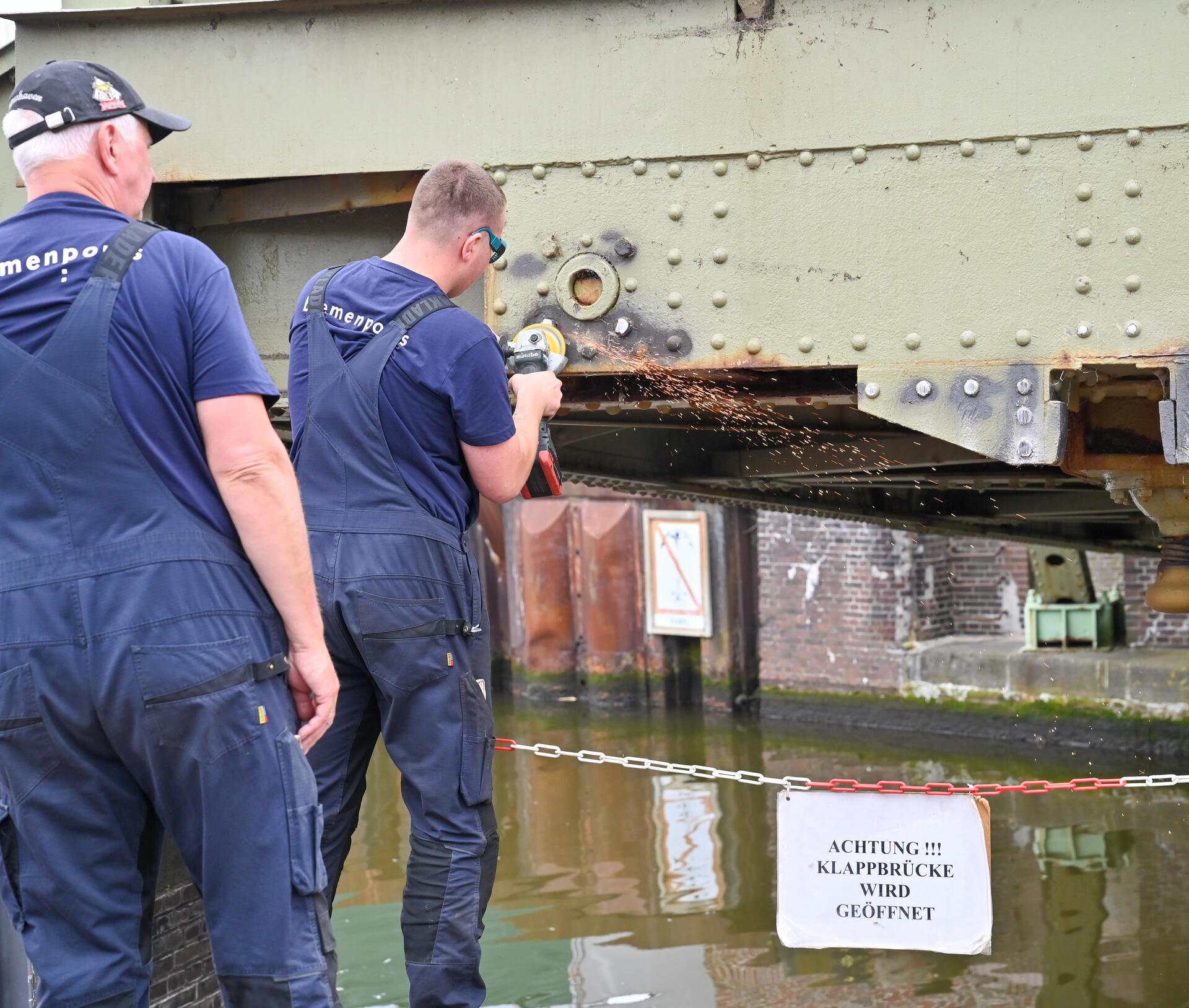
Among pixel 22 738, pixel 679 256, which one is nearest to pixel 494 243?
pixel 679 256

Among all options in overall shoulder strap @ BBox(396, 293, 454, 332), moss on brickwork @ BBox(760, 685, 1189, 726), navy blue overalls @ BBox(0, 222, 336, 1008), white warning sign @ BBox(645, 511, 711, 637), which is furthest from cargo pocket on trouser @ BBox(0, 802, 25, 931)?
white warning sign @ BBox(645, 511, 711, 637)

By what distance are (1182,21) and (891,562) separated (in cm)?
1260

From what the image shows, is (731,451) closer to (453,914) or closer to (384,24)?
(384,24)

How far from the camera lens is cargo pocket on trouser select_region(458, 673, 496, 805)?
336cm

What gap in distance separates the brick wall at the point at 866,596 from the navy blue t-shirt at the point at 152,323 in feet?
44.7

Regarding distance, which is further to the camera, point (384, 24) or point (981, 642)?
point (981, 642)

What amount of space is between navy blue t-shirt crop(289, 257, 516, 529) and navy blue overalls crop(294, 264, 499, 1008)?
0.10 feet

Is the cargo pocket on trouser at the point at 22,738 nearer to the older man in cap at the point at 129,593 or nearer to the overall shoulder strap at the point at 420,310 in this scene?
the older man in cap at the point at 129,593

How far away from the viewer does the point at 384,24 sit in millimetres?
3953

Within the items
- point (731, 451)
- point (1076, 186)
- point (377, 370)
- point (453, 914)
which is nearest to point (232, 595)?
point (377, 370)

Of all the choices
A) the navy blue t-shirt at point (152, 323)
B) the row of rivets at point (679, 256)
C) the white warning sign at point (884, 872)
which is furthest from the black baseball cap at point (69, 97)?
the white warning sign at point (884, 872)

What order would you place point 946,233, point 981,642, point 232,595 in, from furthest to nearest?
point 981,642 → point 946,233 → point 232,595

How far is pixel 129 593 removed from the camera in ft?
7.88

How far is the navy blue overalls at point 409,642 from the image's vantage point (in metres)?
3.31
